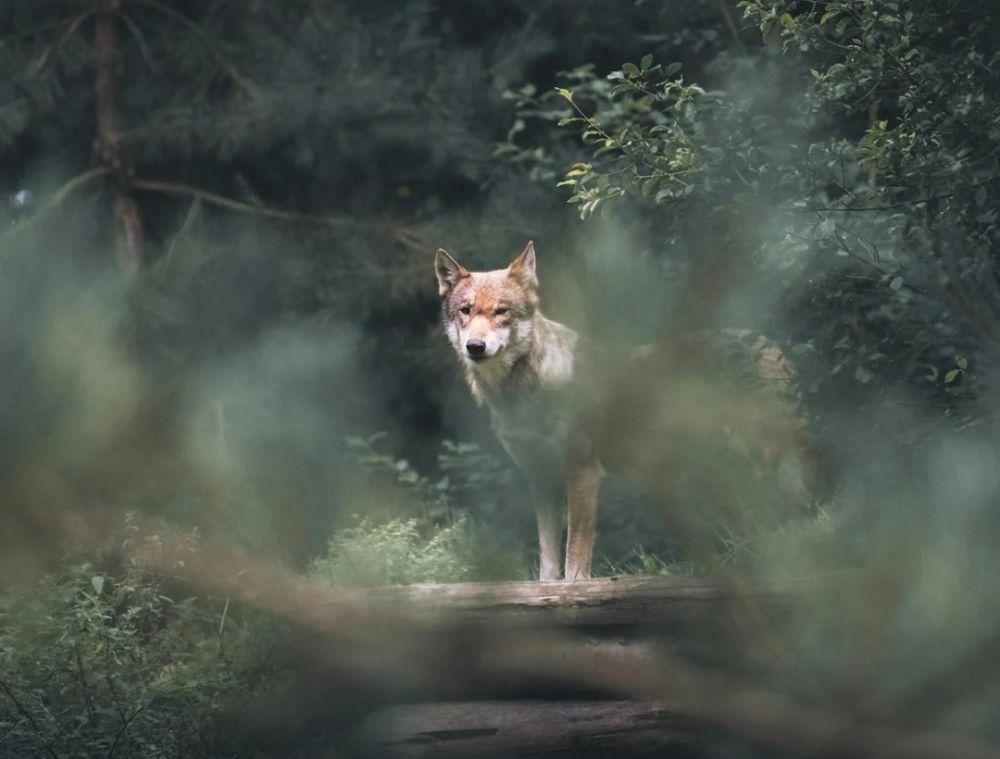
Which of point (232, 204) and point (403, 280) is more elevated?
point (232, 204)

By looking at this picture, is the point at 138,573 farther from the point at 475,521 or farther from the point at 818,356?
the point at 818,356

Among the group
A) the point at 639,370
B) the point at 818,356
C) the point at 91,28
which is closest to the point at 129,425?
the point at 639,370

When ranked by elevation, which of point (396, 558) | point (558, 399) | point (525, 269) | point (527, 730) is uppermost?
point (525, 269)

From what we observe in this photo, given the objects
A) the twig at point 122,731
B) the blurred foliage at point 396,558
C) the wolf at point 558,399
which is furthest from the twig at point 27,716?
the wolf at point 558,399

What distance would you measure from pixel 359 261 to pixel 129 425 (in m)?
3.35

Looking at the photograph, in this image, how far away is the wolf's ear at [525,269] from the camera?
6020 mm

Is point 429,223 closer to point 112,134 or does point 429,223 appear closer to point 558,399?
point 112,134

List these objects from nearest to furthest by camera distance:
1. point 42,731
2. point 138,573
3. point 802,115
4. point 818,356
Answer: point 42,731 → point 818,356 → point 802,115 → point 138,573

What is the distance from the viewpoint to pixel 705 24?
8.53 m

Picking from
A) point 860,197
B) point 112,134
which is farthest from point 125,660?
point 112,134

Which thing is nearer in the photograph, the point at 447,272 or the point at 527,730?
the point at 527,730

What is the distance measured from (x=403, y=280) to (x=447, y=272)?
2892 mm

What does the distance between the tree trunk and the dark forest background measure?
0.03 m

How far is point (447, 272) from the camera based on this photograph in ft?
20.1
